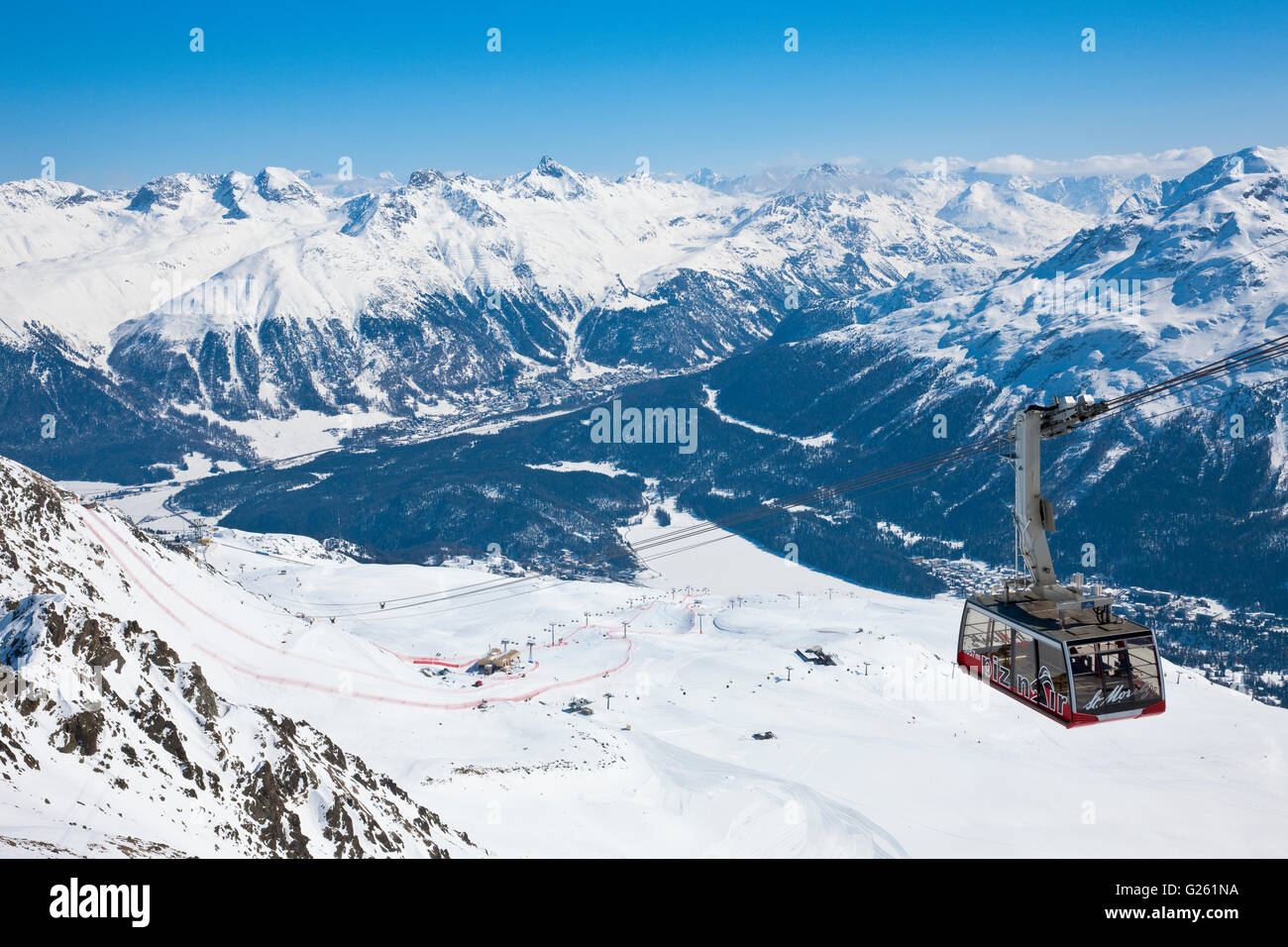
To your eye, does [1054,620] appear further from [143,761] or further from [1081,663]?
[143,761]

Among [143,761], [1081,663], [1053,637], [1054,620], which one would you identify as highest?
[1054,620]

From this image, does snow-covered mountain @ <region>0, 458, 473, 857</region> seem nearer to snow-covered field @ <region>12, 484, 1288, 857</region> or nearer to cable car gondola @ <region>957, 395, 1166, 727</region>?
snow-covered field @ <region>12, 484, 1288, 857</region>

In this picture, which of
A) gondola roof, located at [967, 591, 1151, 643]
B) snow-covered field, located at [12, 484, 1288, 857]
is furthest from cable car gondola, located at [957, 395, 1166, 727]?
snow-covered field, located at [12, 484, 1288, 857]

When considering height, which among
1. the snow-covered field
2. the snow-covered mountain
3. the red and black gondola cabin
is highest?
the red and black gondola cabin

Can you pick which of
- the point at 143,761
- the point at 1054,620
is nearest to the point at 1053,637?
the point at 1054,620

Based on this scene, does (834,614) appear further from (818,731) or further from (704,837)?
(704,837)
